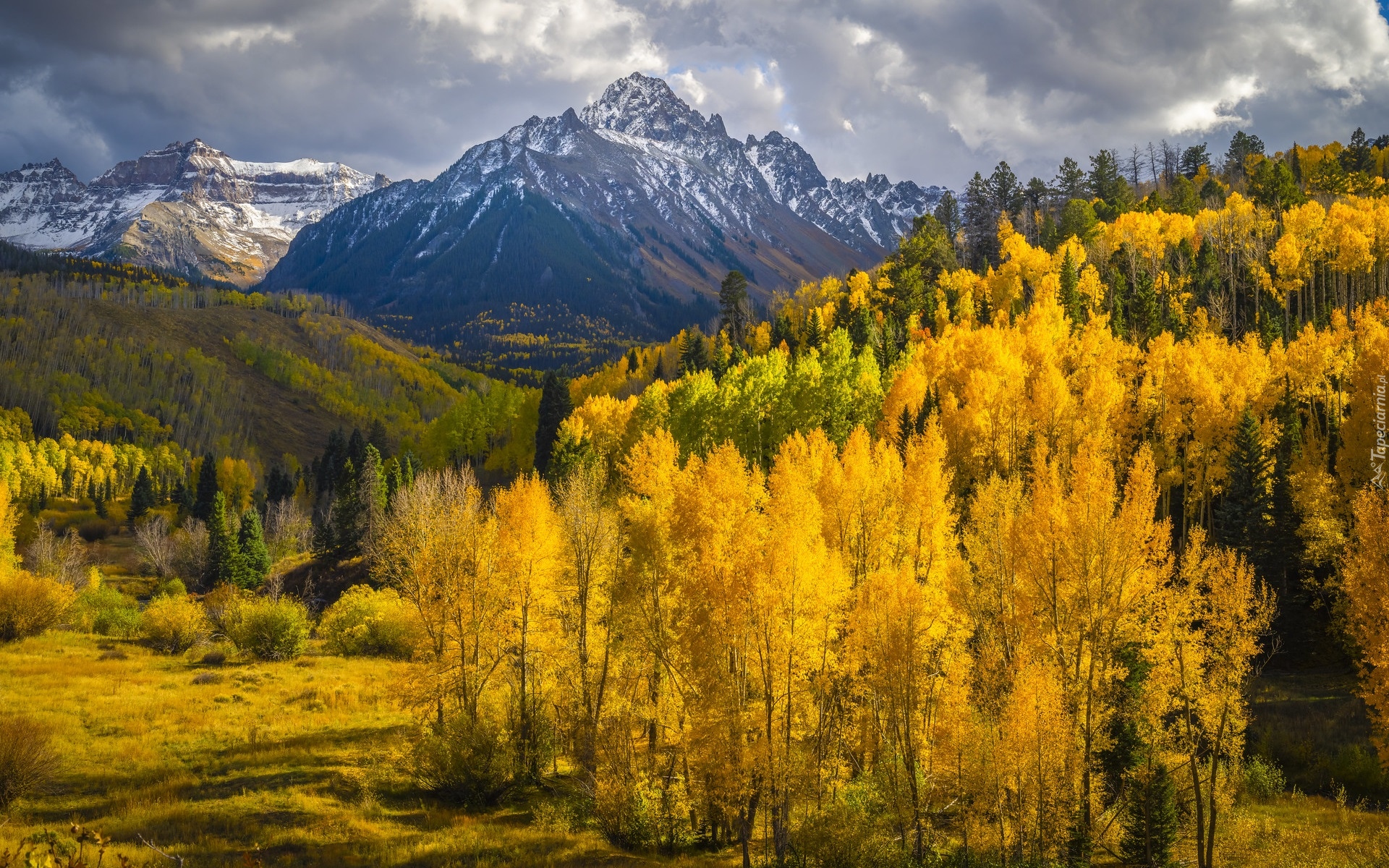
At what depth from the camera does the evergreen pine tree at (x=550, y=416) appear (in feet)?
284

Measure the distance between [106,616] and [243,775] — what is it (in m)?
40.5

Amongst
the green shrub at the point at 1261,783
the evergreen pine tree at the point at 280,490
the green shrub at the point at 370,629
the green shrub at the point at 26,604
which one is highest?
the evergreen pine tree at the point at 280,490

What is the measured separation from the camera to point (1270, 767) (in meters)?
37.3

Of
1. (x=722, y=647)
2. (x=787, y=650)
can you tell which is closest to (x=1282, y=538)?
(x=787, y=650)

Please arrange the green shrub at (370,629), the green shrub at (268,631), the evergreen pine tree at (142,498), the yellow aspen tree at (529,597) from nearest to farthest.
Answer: the yellow aspen tree at (529,597) → the green shrub at (268,631) → the green shrub at (370,629) → the evergreen pine tree at (142,498)

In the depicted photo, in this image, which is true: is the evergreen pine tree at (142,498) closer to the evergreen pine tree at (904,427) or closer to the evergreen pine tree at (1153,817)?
the evergreen pine tree at (904,427)

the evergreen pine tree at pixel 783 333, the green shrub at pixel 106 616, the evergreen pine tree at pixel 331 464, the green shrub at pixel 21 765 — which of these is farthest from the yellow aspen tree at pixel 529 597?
the evergreen pine tree at pixel 331 464

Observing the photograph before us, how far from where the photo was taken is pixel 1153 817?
30.9 m

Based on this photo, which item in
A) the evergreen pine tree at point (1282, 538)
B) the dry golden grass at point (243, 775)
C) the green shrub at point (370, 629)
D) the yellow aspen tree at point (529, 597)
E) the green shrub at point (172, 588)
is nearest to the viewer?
the dry golden grass at point (243, 775)

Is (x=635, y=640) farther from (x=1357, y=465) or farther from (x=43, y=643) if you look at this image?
(x=1357, y=465)

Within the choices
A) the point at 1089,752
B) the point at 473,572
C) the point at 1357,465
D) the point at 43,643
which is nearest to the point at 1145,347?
the point at 1357,465

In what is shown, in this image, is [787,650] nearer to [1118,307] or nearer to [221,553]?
[1118,307]

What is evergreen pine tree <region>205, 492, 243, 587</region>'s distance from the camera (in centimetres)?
8288

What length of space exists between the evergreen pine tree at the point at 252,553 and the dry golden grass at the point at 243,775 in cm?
3248
